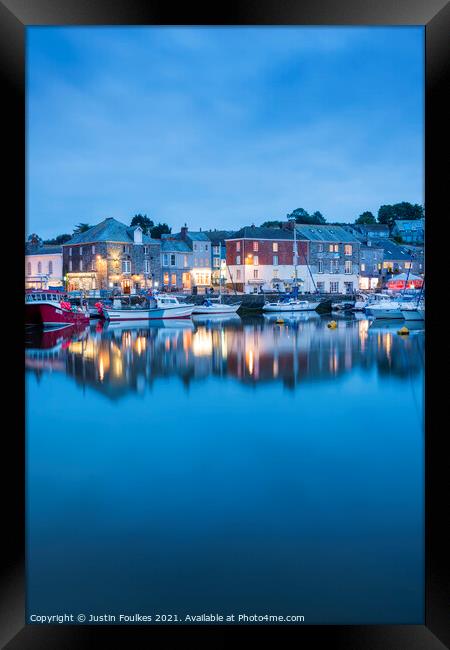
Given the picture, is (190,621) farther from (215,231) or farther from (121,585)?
(215,231)

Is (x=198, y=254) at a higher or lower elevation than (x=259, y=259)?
higher

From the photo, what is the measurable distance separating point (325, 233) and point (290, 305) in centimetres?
951

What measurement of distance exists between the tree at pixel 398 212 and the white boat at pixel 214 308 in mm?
26206

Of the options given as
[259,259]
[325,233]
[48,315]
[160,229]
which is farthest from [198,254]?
[48,315]

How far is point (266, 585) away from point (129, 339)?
18.1 m

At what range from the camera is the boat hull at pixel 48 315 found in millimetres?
24344

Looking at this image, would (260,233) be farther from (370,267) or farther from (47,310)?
(47,310)

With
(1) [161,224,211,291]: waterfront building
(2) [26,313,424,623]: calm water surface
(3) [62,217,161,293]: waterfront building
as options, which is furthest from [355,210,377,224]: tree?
(2) [26,313,424,623]: calm water surface

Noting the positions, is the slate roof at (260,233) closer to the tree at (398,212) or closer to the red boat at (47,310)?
the red boat at (47,310)

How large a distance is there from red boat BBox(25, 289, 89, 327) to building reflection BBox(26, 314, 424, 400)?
4.44ft

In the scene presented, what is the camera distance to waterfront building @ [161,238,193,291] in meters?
37.5
